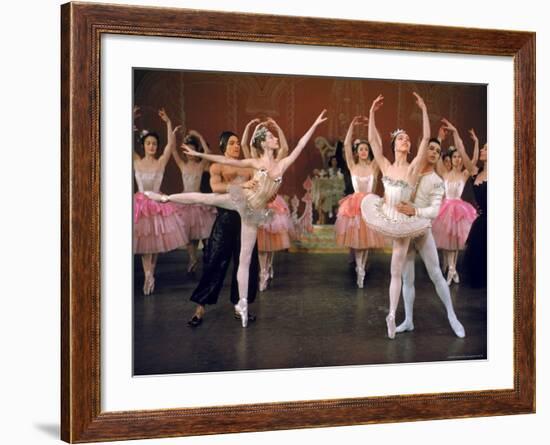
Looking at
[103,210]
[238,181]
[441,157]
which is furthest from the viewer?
[441,157]

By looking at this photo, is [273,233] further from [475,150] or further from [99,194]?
[475,150]

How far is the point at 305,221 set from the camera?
443 cm

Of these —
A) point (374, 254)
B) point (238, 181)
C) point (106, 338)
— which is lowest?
point (106, 338)

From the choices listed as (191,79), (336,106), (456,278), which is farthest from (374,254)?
(191,79)

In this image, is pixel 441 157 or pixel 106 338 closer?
pixel 106 338

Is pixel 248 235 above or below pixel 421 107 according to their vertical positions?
below

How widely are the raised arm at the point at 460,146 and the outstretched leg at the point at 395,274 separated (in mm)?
498

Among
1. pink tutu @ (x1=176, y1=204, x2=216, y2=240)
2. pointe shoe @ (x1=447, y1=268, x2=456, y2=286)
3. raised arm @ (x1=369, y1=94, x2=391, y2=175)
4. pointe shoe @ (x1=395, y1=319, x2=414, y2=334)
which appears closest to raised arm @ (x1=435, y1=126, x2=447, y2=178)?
raised arm @ (x1=369, y1=94, x2=391, y2=175)

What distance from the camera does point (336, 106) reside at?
447 centimetres

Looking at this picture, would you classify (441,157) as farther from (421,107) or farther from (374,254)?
(374,254)

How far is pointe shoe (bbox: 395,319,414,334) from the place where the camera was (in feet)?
15.1

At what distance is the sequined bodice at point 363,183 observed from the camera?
4539 mm

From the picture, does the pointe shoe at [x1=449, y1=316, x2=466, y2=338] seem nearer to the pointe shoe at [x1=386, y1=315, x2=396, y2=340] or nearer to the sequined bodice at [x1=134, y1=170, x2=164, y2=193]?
the pointe shoe at [x1=386, y1=315, x2=396, y2=340]

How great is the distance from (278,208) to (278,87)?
58 cm
